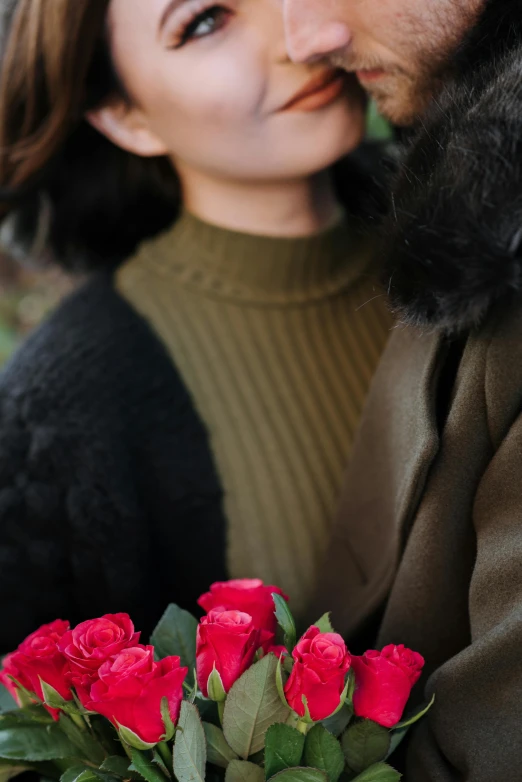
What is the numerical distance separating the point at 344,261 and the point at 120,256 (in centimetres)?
35

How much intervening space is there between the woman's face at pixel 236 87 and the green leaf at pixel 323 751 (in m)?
0.69

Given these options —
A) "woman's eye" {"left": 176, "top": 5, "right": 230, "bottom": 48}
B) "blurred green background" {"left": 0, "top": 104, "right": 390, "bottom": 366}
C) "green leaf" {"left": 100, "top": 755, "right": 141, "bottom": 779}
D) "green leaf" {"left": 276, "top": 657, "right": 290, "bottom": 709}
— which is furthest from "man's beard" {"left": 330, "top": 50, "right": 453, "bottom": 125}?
"blurred green background" {"left": 0, "top": 104, "right": 390, "bottom": 366}

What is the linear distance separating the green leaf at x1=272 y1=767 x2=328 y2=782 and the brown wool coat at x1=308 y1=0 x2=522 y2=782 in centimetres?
14

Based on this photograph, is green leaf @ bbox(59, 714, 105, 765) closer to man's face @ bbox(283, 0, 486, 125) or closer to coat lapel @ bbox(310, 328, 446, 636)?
coat lapel @ bbox(310, 328, 446, 636)

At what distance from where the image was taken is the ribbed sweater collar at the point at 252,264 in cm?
120

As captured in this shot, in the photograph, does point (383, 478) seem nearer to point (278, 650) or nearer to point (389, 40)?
point (278, 650)

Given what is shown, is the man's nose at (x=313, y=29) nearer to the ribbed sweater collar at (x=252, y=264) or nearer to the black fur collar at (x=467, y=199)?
the black fur collar at (x=467, y=199)

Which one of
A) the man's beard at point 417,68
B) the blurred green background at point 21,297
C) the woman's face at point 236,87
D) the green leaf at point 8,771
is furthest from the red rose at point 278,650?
the blurred green background at point 21,297

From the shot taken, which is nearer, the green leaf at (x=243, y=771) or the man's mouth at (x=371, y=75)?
the green leaf at (x=243, y=771)

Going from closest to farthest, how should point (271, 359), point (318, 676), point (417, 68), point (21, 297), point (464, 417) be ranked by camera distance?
point (318, 676)
point (464, 417)
point (417, 68)
point (271, 359)
point (21, 297)

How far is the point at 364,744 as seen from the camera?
694 mm

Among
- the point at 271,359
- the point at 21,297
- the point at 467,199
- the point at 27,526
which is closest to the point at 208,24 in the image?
the point at 271,359

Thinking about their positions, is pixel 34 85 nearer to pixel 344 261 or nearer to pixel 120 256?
pixel 120 256

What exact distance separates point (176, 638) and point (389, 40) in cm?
63
